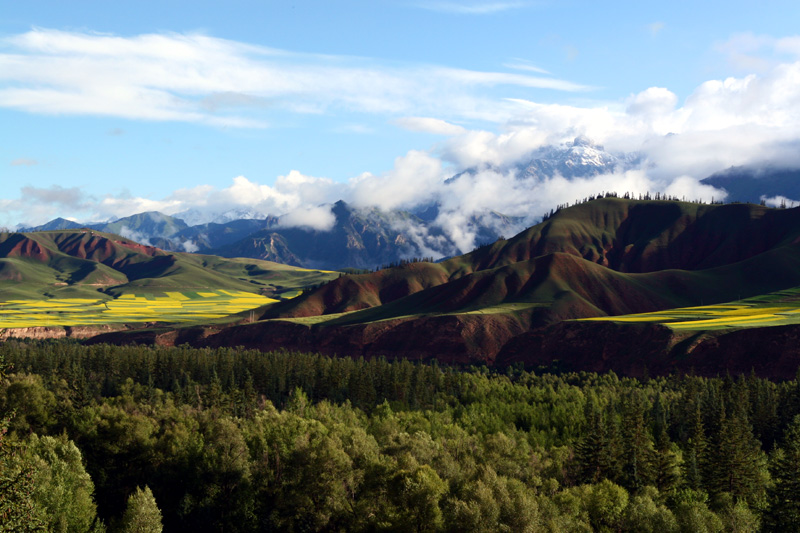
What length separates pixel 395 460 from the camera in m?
90.2

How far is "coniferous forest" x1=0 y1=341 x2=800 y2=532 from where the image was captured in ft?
227

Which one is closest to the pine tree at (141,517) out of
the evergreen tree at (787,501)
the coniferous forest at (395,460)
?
the coniferous forest at (395,460)

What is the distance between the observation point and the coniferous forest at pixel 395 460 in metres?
69.2

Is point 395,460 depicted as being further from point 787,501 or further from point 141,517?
point 787,501

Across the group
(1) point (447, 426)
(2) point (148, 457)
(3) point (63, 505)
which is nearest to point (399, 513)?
(3) point (63, 505)

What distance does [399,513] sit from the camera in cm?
6825

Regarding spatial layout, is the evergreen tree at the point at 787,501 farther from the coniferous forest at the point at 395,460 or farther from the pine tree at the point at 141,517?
the pine tree at the point at 141,517

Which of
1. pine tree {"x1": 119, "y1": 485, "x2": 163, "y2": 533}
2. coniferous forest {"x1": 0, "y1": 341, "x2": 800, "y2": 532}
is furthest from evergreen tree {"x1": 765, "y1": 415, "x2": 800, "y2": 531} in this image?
pine tree {"x1": 119, "y1": 485, "x2": 163, "y2": 533}

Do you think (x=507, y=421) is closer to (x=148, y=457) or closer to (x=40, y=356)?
(x=148, y=457)

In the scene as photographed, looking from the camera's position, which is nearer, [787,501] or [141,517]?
[141,517]

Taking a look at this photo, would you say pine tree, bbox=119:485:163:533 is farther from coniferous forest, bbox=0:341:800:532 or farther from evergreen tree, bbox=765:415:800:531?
evergreen tree, bbox=765:415:800:531

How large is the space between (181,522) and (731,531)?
65.0 meters

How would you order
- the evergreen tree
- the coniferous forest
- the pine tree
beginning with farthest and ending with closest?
the pine tree < the evergreen tree < the coniferous forest

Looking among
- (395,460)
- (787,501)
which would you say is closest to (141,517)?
(395,460)
